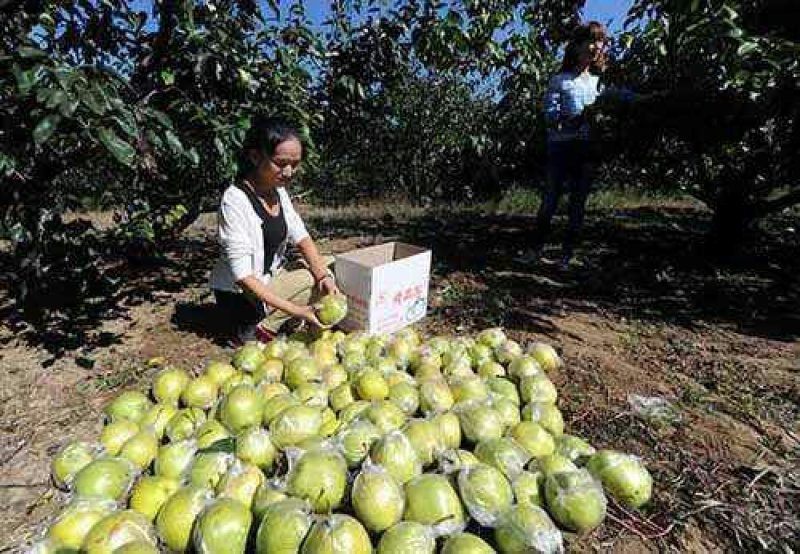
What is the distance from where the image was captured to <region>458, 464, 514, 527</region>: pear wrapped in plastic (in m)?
1.70

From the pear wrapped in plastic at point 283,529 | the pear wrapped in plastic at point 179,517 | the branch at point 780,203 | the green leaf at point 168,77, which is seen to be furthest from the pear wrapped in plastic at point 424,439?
the branch at point 780,203

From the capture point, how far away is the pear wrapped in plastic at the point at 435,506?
5.52 ft

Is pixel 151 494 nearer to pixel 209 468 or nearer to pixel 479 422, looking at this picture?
pixel 209 468

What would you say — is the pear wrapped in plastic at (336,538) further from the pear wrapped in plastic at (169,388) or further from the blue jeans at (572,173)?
the blue jeans at (572,173)

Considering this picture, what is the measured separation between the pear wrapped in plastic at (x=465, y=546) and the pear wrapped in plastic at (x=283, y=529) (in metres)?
0.43

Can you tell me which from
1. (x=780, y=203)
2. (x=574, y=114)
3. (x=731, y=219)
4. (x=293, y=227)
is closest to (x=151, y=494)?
(x=293, y=227)

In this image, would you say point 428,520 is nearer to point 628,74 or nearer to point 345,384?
point 345,384

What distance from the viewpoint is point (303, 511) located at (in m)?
1.61

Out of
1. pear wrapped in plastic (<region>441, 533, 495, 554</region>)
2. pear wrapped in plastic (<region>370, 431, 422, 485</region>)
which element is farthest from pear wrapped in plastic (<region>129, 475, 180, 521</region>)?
pear wrapped in plastic (<region>441, 533, 495, 554</region>)

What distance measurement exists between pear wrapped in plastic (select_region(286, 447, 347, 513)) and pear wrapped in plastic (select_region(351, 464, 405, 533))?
0.08 m

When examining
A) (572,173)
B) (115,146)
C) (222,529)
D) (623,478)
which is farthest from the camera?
(572,173)

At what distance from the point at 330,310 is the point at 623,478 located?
5.76ft

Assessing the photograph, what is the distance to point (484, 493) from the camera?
67.6 inches

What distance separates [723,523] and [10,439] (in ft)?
10.3
